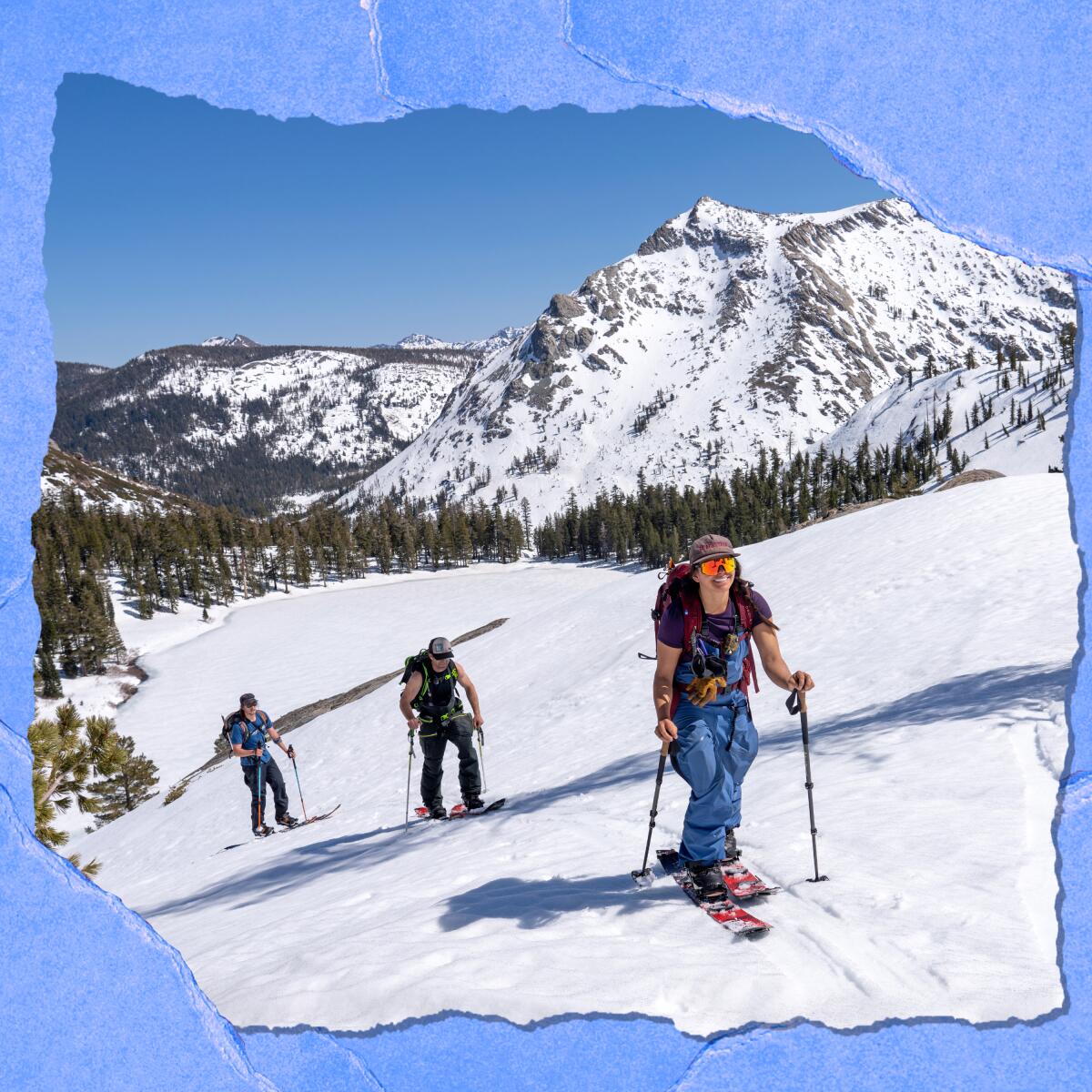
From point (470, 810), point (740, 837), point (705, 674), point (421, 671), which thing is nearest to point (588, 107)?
point (705, 674)

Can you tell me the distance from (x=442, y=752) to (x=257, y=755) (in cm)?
473

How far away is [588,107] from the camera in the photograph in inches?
108

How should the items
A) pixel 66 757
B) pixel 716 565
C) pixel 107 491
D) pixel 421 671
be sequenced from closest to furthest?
1. pixel 716 565
2. pixel 66 757
3. pixel 421 671
4. pixel 107 491

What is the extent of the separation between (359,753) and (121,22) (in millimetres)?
16863

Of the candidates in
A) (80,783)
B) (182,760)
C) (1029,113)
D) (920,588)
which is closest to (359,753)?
(80,783)

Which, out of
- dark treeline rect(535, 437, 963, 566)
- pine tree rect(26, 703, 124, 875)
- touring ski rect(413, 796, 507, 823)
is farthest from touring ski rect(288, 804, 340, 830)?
dark treeline rect(535, 437, 963, 566)

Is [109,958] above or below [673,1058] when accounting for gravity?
above

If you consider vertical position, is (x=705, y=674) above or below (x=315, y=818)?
above

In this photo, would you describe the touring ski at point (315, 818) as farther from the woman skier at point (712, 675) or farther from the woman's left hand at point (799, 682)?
the woman's left hand at point (799, 682)

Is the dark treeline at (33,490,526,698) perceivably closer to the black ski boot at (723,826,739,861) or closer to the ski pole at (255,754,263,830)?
the ski pole at (255,754,263,830)

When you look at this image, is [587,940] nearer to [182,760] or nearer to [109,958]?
[109,958]

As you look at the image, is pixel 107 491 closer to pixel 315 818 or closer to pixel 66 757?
pixel 315 818

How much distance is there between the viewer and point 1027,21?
2.52m

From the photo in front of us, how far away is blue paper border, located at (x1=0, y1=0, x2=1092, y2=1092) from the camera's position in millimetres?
2543
